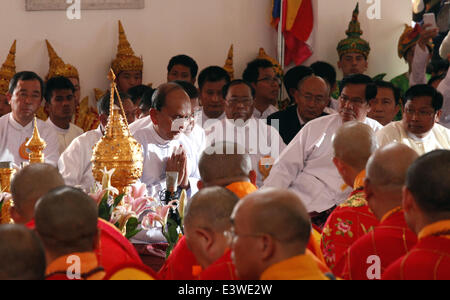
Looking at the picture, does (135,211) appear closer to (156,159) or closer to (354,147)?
(354,147)

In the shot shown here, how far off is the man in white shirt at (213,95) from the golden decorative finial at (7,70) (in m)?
1.81

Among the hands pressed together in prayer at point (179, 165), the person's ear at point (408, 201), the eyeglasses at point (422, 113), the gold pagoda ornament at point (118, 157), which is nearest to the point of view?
the person's ear at point (408, 201)

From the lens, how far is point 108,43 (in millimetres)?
7516

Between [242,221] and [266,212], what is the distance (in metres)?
0.08

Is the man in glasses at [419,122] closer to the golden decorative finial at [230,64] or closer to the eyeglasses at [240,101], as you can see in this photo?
the eyeglasses at [240,101]

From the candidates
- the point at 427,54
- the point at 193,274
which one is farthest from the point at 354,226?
the point at 427,54

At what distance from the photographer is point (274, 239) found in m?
2.05

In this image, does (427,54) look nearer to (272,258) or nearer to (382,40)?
(382,40)

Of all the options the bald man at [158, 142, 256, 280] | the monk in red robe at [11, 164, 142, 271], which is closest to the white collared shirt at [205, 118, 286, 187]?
the bald man at [158, 142, 256, 280]

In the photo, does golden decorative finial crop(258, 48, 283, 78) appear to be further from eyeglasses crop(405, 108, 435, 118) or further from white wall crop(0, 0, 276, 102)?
eyeglasses crop(405, 108, 435, 118)

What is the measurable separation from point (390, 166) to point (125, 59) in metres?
4.76

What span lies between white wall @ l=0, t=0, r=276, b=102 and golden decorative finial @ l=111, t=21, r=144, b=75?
0.20m

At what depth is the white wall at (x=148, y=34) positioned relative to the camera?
24.2 ft

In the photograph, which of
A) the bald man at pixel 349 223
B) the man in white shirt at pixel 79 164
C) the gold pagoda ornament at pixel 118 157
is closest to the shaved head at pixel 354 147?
the bald man at pixel 349 223
